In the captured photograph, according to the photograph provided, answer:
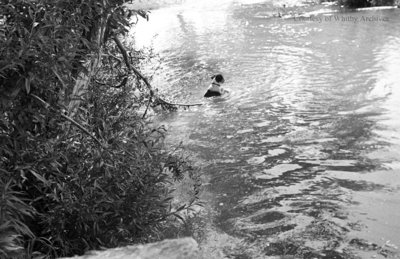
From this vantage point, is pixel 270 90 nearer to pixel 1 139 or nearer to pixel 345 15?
pixel 1 139

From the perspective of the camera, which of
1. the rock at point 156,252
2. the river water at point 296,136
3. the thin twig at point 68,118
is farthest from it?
the river water at point 296,136

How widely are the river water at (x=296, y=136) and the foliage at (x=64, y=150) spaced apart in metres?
1.56

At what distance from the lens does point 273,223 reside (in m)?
5.92

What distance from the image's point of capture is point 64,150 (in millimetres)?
3943

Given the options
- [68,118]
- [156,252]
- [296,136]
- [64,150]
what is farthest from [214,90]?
[156,252]

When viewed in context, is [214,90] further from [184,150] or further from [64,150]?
[64,150]

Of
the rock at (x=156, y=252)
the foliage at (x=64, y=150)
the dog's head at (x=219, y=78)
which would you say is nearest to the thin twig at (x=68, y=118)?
the foliage at (x=64, y=150)

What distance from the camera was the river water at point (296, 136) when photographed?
18.6 feet

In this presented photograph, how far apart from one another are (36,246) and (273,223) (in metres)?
3.16

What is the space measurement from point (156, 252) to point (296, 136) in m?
6.17

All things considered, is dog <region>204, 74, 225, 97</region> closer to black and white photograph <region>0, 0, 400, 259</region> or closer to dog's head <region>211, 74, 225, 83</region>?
black and white photograph <region>0, 0, 400, 259</region>

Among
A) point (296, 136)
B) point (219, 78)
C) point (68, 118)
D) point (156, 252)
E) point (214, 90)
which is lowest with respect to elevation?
point (296, 136)

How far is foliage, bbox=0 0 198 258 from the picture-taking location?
126 inches

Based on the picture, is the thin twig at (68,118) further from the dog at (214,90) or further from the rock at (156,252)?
the dog at (214,90)
